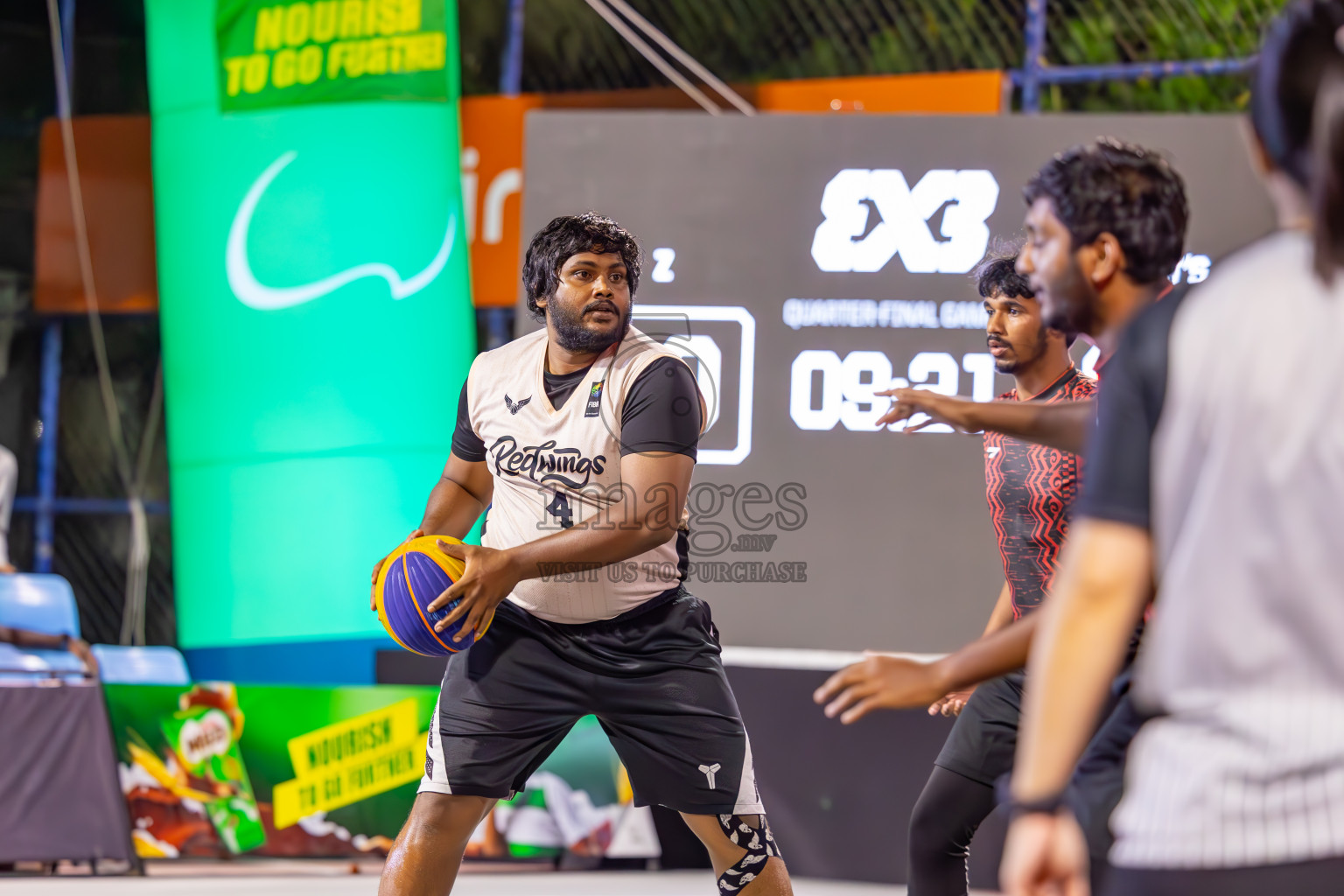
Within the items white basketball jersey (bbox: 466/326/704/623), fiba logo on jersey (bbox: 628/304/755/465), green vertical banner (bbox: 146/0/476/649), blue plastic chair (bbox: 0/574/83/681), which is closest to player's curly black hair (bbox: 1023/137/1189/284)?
white basketball jersey (bbox: 466/326/704/623)

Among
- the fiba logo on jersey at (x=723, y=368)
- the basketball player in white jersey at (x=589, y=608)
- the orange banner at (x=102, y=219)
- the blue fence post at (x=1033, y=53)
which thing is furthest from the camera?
the orange banner at (x=102, y=219)

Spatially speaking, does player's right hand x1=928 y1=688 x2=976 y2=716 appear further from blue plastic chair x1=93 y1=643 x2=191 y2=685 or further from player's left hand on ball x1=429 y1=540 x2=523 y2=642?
blue plastic chair x1=93 y1=643 x2=191 y2=685

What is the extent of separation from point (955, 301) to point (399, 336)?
333cm

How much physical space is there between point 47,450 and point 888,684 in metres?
8.14

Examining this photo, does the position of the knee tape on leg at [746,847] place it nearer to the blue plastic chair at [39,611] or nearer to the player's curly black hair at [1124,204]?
the player's curly black hair at [1124,204]

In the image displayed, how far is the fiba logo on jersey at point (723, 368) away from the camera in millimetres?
5898

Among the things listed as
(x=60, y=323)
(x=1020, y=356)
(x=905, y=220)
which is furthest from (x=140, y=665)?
(x=1020, y=356)

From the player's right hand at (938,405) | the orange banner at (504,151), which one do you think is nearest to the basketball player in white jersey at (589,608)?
the player's right hand at (938,405)

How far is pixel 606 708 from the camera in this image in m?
3.38

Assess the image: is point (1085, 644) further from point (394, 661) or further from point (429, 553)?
point (394, 661)

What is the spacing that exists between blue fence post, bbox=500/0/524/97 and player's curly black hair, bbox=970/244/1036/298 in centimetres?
526

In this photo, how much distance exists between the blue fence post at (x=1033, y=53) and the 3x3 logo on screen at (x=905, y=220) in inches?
41.1

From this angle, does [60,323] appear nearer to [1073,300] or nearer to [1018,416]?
[1018,416]

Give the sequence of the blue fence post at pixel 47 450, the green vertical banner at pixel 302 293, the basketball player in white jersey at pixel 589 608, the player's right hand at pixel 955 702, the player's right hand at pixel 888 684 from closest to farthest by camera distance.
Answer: the player's right hand at pixel 888 684
the basketball player in white jersey at pixel 589 608
the player's right hand at pixel 955 702
the green vertical banner at pixel 302 293
the blue fence post at pixel 47 450
